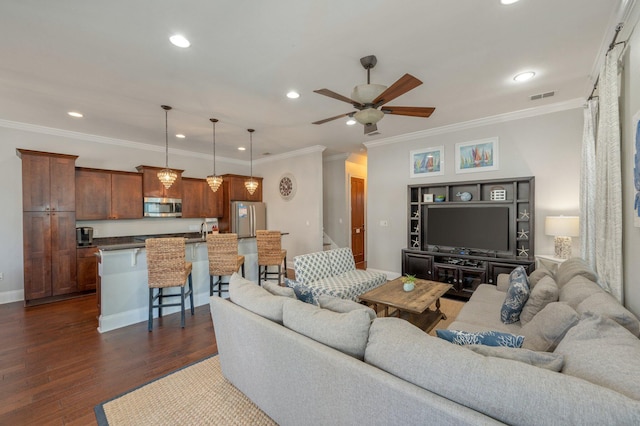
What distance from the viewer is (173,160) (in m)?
6.37

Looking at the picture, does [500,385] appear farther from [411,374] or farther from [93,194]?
[93,194]

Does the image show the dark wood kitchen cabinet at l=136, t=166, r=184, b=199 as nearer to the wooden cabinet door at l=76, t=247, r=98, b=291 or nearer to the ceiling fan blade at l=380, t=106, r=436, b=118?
the wooden cabinet door at l=76, t=247, r=98, b=291

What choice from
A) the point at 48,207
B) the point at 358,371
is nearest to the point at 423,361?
the point at 358,371

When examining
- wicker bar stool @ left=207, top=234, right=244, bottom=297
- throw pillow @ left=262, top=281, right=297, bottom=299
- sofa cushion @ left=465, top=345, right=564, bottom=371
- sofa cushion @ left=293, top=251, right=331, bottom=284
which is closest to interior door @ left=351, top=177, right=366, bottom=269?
sofa cushion @ left=293, top=251, right=331, bottom=284

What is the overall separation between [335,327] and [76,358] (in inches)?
111

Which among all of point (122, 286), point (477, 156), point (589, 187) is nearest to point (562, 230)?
point (589, 187)

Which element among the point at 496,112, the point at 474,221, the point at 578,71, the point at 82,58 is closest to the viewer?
the point at 82,58

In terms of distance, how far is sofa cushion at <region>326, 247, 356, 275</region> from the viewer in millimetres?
4282

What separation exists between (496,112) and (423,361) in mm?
4353

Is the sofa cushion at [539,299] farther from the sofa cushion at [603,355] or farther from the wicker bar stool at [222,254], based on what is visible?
the wicker bar stool at [222,254]

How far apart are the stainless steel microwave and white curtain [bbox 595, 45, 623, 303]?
6648mm

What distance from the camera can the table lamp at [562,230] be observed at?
348cm

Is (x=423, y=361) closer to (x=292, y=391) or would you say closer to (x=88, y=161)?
(x=292, y=391)

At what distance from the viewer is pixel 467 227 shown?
14.9 feet
